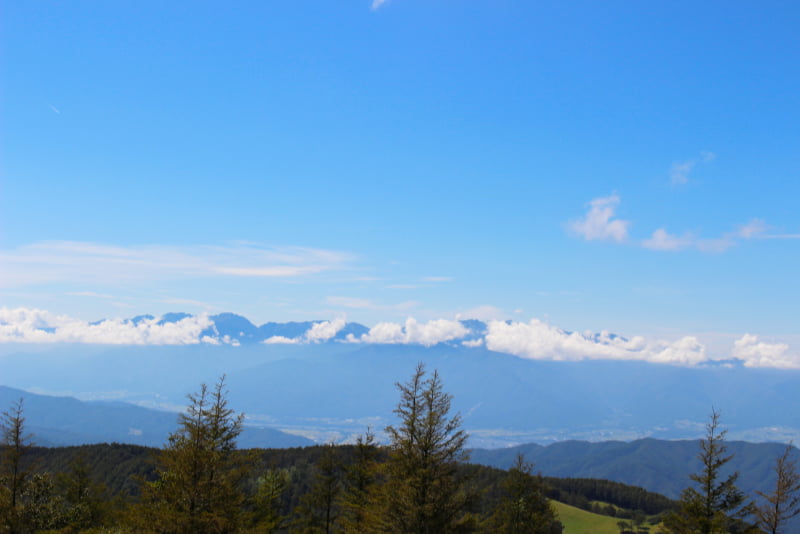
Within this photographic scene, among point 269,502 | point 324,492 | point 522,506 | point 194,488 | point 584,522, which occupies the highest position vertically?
point 194,488

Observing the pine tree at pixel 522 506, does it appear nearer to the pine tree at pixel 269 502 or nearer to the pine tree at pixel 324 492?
the pine tree at pixel 324 492

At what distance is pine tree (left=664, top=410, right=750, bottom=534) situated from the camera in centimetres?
2834

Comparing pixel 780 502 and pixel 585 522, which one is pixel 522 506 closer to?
pixel 780 502

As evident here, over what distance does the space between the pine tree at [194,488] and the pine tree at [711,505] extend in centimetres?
2385

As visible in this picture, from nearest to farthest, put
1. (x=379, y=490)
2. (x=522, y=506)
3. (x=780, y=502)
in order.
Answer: (x=379, y=490)
(x=780, y=502)
(x=522, y=506)

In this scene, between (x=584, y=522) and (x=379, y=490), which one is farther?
(x=584, y=522)

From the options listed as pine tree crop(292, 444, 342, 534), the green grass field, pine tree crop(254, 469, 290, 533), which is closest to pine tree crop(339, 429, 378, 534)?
pine tree crop(292, 444, 342, 534)

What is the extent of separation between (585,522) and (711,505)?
139945 mm

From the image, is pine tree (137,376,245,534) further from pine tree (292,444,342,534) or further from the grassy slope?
the grassy slope

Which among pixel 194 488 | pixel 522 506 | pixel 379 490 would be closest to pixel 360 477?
pixel 522 506

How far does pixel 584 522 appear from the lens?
150 m

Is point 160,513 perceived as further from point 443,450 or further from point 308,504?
point 308,504

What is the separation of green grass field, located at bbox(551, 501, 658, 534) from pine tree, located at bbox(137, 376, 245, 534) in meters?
139

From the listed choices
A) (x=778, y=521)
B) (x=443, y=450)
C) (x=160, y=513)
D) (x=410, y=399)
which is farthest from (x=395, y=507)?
(x=778, y=521)
